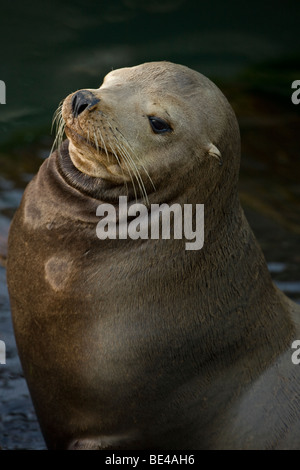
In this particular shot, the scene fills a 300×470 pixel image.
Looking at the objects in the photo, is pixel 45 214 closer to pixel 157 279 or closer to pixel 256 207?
pixel 157 279

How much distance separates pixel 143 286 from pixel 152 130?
0.95 m

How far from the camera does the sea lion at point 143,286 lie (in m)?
5.32

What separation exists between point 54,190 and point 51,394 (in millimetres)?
1316
